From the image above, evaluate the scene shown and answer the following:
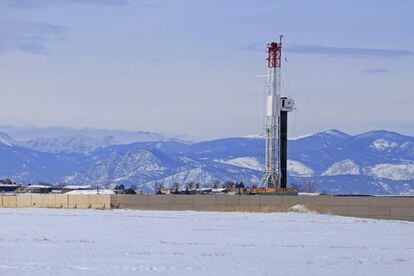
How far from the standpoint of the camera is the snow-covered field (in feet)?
76.8

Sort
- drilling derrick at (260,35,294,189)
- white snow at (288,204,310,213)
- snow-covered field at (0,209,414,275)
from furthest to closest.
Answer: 1. drilling derrick at (260,35,294,189)
2. white snow at (288,204,310,213)
3. snow-covered field at (0,209,414,275)

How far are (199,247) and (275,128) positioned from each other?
5513 cm

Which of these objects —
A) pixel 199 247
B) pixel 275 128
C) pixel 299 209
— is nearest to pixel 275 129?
pixel 275 128

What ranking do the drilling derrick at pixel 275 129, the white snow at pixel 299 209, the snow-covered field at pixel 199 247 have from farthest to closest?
the drilling derrick at pixel 275 129
the white snow at pixel 299 209
the snow-covered field at pixel 199 247

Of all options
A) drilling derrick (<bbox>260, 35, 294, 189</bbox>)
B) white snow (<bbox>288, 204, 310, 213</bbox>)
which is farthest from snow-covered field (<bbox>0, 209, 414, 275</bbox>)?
drilling derrick (<bbox>260, 35, 294, 189</bbox>)

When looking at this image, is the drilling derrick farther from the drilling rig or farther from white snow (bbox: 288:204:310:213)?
white snow (bbox: 288:204:310:213)

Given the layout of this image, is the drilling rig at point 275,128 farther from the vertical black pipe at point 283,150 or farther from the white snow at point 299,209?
the white snow at point 299,209

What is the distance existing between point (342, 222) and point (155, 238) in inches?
683

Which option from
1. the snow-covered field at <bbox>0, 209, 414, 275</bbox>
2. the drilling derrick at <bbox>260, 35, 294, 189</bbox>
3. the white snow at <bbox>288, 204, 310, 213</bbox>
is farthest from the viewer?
the drilling derrick at <bbox>260, 35, 294, 189</bbox>

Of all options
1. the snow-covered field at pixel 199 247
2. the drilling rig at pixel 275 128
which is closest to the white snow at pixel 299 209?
the snow-covered field at pixel 199 247

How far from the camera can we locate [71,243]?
→ 2981cm

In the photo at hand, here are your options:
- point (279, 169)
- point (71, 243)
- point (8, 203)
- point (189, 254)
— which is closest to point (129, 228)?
point (71, 243)

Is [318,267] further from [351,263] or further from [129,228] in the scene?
[129,228]

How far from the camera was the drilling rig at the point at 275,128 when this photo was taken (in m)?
83.2
